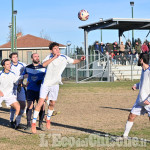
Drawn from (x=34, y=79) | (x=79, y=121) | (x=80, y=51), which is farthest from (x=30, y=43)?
(x=34, y=79)

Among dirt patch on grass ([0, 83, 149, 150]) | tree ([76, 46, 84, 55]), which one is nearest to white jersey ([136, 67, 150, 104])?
dirt patch on grass ([0, 83, 149, 150])

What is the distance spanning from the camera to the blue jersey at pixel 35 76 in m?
10.0

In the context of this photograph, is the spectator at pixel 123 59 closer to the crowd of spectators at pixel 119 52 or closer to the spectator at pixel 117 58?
the crowd of spectators at pixel 119 52

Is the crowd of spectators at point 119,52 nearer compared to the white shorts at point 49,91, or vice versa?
the white shorts at point 49,91

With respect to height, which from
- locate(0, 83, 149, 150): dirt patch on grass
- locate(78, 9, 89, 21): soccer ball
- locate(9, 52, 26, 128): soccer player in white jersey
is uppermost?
locate(78, 9, 89, 21): soccer ball

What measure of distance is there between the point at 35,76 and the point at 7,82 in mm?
719

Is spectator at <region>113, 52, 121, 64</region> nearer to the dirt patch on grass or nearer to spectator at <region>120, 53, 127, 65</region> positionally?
spectator at <region>120, 53, 127, 65</region>

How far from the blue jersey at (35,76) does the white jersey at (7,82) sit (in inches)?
10.6

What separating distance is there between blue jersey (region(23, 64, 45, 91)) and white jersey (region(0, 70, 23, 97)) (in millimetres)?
268

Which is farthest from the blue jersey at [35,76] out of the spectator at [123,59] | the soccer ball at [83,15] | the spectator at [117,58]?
the spectator at [123,59]

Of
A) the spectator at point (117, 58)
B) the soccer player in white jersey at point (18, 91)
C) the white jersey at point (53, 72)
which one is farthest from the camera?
the spectator at point (117, 58)

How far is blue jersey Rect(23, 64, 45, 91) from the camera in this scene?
10.0 meters

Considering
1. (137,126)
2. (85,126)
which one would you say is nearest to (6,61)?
(85,126)

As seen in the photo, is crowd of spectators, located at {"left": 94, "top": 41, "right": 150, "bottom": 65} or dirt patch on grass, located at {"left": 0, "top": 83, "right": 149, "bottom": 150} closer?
dirt patch on grass, located at {"left": 0, "top": 83, "right": 149, "bottom": 150}
